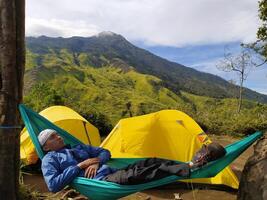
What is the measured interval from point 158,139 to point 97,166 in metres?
2.68

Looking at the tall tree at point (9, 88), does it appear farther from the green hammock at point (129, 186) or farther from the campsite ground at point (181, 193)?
the campsite ground at point (181, 193)

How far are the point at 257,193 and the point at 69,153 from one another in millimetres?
2054

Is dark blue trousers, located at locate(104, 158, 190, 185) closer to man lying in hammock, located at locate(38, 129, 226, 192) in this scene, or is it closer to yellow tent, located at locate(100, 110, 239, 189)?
man lying in hammock, located at locate(38, 129, 226, 192)

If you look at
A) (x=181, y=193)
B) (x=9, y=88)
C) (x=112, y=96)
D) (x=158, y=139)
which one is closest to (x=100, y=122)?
(x=158, y=139)

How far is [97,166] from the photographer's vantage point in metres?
4.21

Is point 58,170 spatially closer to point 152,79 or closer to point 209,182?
point 209,182

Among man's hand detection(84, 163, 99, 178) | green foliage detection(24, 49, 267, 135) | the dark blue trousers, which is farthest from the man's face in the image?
green foliage detection(24, 49, 267, 135)

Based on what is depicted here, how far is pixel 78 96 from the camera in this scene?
291 ft

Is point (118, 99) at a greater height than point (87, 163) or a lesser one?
greater

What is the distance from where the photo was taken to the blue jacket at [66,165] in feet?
12.9

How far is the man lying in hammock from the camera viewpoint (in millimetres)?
3770

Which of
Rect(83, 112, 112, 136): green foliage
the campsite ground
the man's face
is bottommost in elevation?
the campsite ground

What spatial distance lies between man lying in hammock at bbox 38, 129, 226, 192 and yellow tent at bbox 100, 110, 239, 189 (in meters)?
2.12

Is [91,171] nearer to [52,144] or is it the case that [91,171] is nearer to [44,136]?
[52,144]
